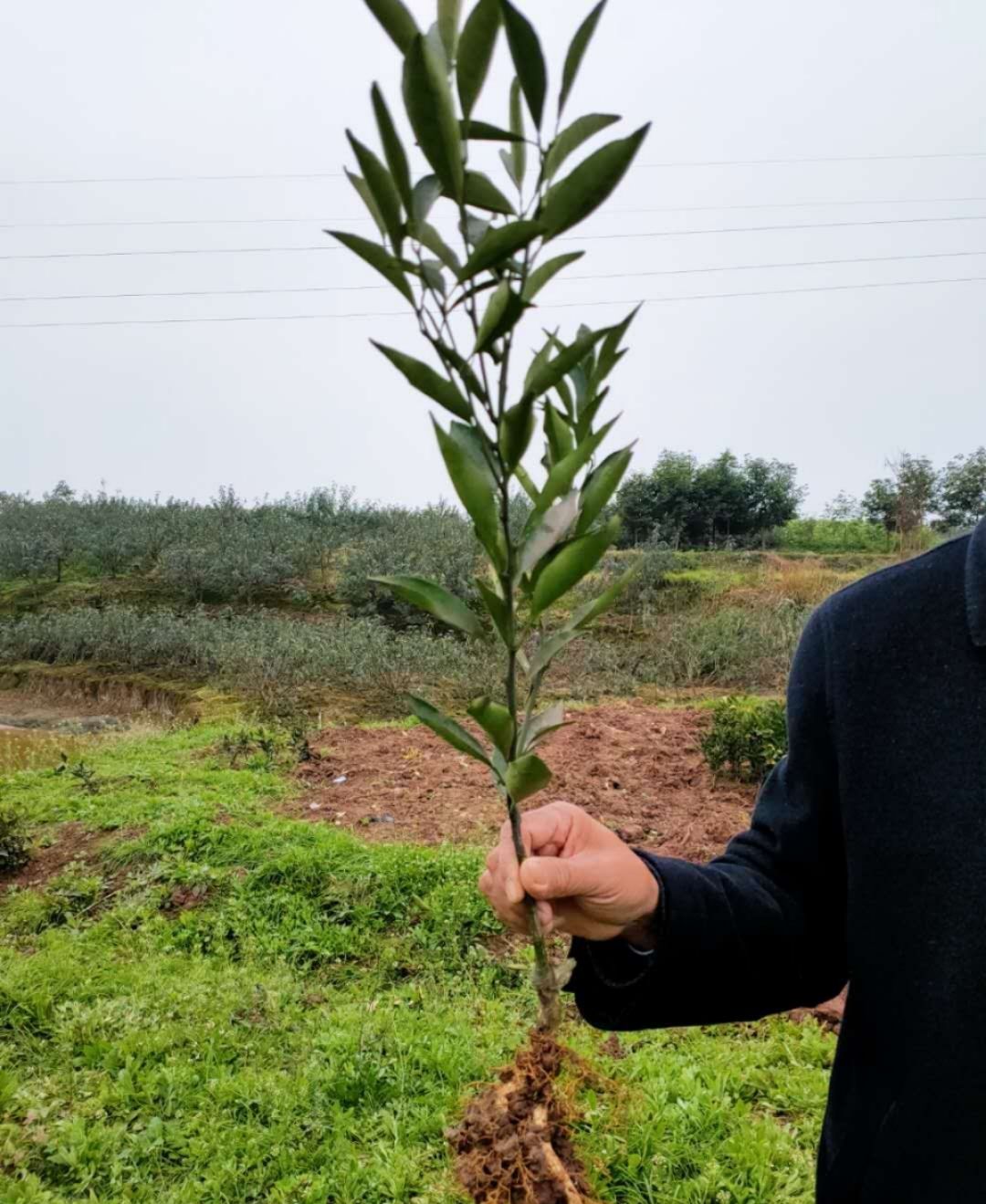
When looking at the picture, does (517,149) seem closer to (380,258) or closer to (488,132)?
(488,132)

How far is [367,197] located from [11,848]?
17.6 ft

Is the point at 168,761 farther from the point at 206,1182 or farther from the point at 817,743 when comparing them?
the point at 817,743

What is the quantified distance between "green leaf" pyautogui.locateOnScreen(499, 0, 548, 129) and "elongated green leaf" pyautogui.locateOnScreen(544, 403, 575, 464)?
0.25 meters

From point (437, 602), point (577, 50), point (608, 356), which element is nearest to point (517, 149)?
point (577, 50)

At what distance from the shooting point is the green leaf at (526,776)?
0.70 meters

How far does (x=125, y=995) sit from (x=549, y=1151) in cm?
313

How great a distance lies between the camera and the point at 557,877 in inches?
34.2

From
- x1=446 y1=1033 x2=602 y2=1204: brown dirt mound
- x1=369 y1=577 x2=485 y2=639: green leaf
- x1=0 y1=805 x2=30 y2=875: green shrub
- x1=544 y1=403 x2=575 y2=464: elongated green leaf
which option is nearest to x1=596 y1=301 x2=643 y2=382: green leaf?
x1=544 y1=403 x2=575 y2=464: elongated green leaf

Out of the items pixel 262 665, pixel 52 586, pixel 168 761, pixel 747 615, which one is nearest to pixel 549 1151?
pixel 168 761

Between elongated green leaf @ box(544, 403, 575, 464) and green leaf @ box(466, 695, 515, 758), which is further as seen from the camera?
elongated green leaf @ box(544, 403, 575, 464)

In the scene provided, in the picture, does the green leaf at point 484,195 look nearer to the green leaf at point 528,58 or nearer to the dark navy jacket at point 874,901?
the green leaf at point 528,58

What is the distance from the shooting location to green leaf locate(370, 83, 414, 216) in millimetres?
630

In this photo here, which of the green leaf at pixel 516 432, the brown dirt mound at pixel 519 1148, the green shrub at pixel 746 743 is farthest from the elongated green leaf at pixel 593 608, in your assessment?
the green shrub at pixel 746 743

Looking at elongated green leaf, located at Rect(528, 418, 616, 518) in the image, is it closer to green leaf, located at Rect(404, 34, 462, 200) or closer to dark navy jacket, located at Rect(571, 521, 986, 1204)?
green leaf, located at Rect(404, 34, 462, 200)
